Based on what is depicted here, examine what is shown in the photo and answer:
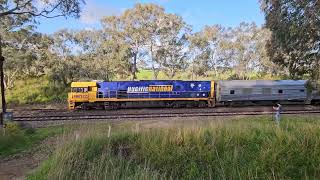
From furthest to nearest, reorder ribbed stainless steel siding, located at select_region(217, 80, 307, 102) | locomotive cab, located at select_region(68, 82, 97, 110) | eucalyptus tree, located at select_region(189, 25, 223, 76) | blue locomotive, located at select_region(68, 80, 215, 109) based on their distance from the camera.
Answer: eucalyptus tree, located at select_region(189, 25, 223, 76)
ribbed stainless steel siding, located at select_region(217, 80, 307, 102)
blue locomotive, located at select_region(68, 80, 215, 109)
locomotive cab, located at select_region(68, 82, 97, 110)

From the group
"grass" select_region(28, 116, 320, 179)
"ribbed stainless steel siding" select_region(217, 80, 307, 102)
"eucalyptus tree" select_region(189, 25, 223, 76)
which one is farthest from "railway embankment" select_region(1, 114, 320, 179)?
"eucalyptus tree" select_region(189, 25, 223, 76)

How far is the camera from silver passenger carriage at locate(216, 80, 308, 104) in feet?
120

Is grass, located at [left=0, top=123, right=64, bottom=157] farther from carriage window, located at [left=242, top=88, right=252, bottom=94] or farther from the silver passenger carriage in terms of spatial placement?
carriage window, located at [left=242, top=88, right=252, bottom=94]

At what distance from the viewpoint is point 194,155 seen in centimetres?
1227

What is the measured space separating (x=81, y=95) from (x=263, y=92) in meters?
16.1

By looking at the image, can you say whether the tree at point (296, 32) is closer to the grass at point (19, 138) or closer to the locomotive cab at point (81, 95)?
the grass at point (19, 138)

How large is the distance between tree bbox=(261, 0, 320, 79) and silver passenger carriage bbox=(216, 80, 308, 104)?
38.7 ft

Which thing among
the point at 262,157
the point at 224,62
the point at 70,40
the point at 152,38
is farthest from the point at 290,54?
the point at 224,62

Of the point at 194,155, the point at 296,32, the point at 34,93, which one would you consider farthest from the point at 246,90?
the point at 194,155

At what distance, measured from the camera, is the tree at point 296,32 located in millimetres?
17219

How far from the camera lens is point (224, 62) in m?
62.7

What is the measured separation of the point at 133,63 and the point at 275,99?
71.1 ft

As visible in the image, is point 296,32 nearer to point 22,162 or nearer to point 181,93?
point 22,162

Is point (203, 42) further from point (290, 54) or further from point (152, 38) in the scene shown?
point (290, 54)
